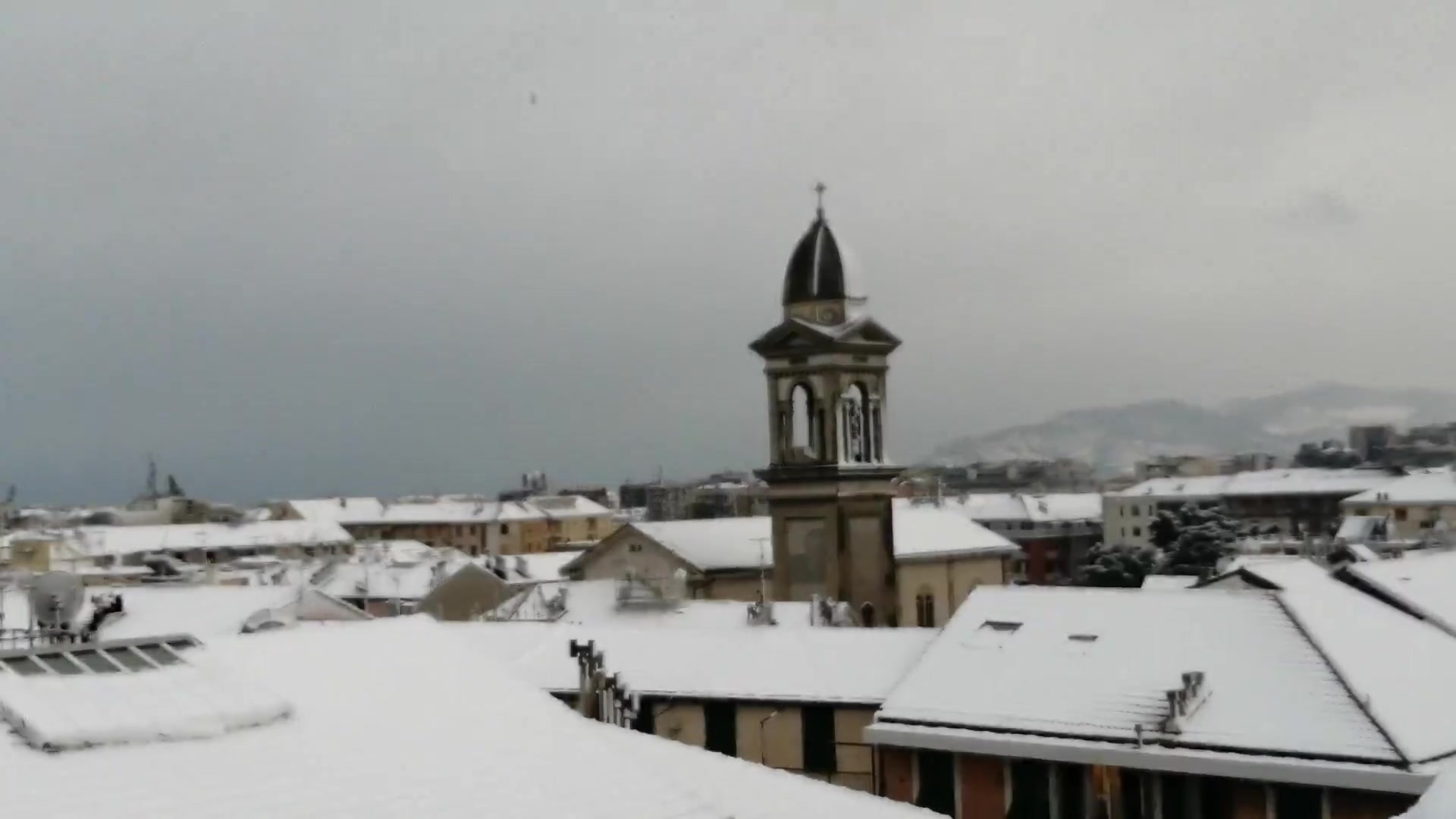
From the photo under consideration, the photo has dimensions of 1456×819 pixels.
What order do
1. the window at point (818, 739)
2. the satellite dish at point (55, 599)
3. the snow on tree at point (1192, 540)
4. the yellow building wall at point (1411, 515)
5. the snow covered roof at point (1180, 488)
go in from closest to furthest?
the satellite dish at point (55, 599)
the window at point (818, 739)
the snow on tree at point (1192, 540)
the yellow building wall at point (1411, 515)
the snow covered roof at point (1180, 488)

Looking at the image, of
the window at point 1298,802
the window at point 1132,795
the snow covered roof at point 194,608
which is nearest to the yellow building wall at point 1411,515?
the snow covered roof at point 194,608

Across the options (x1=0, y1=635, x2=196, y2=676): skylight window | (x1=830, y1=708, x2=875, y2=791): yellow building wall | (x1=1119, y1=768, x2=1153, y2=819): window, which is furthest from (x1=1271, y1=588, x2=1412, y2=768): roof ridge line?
(x1=0, y1=635, x2=196, y2=676): skylight window

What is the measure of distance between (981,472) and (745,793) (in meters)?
166

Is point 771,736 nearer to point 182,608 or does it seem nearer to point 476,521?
point 182,608

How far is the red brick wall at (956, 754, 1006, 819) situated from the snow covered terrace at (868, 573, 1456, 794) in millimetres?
242

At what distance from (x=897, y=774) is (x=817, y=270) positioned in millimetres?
16210

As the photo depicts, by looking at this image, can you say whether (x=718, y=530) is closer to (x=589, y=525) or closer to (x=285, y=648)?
(x=285, y=648)

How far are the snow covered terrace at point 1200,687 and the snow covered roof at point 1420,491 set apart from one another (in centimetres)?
A: 5812

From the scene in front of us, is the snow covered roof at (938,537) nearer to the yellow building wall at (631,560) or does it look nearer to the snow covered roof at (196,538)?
the yellow building wall at (631,560)

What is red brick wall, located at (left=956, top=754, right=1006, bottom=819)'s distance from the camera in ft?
65.2

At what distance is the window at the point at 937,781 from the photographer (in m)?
20.4

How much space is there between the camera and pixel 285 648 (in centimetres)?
1254

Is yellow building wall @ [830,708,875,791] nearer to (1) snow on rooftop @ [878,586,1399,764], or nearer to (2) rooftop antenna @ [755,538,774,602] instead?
(1) snow on rooftop @ [878,586,1399,764]

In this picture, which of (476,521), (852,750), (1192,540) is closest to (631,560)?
(852,750)
